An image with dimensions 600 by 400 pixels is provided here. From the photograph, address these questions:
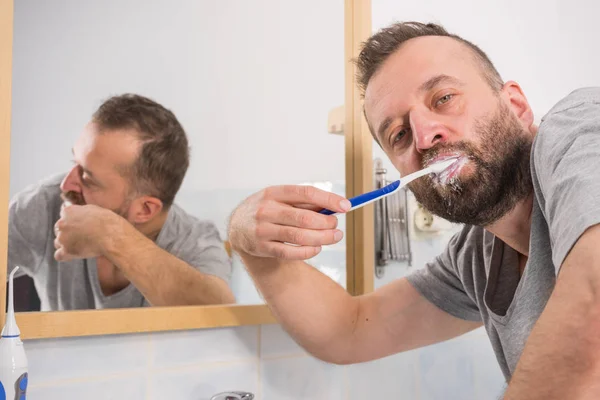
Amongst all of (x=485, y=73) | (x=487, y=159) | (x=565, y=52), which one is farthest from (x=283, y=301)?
(x=565, y=52)

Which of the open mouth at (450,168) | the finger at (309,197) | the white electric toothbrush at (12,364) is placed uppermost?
the open mouth at (450,168)

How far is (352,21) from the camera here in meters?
1.15

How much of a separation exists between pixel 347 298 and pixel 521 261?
318mm

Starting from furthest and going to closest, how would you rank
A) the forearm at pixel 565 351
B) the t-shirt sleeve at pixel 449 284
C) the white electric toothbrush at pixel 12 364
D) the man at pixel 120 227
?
the t-shirt sleeve at pixel 449 284, the man at pixel 120 227, the white electric toothbrush at pixel 12 364, the forearm at pixel 565 351

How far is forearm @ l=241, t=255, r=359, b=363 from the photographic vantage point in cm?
96

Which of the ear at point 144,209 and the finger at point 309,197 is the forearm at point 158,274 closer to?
the ear at point 144,209

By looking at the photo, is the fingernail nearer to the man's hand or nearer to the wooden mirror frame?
the man's hand

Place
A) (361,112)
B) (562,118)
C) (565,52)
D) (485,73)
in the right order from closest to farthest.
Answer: (562,118) → (485,73) → (361,112) → (565,52)

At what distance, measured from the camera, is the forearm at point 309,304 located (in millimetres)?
957

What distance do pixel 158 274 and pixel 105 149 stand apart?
215 mm

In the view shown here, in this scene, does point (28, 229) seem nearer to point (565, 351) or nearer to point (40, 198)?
point (40, 198)

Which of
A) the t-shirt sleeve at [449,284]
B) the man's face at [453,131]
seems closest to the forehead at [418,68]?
the man's face at [453,131]

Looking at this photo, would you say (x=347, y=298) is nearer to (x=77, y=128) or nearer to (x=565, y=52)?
(x=77, y=128)

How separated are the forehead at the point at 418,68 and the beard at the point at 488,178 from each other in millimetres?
96
